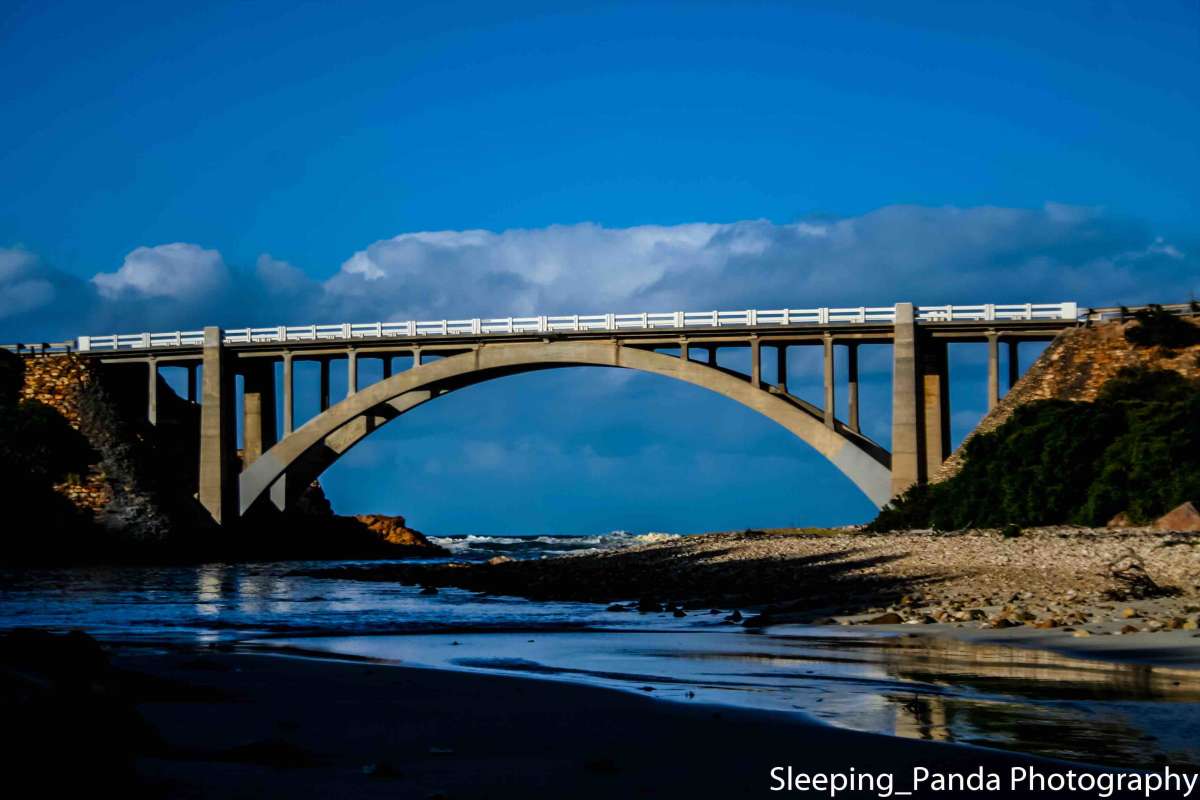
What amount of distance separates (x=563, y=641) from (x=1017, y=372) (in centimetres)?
3787

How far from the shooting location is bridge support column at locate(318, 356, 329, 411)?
Result: 2517 inches

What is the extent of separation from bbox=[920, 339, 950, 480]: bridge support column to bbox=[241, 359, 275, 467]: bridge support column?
112 feet

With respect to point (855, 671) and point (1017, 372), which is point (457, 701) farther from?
point (1017, 372)

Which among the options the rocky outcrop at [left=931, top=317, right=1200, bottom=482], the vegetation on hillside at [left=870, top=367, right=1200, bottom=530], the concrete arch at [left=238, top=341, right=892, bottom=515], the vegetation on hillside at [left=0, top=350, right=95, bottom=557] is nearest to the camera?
the vegetation on hillside at [left=870, top=367, right=1200, bottom=530]

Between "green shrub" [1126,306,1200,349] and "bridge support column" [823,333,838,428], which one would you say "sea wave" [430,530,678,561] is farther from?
"green shrub" [1126,306,1200,349]

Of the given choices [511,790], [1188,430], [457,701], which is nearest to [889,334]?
[1188,430]

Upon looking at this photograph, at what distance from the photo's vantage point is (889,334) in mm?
52094

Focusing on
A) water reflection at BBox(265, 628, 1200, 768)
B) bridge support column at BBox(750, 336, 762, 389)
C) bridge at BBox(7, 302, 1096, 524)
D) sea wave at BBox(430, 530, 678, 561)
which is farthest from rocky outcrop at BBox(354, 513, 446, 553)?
water reflection at BBox(265, 628, 1200, 768)

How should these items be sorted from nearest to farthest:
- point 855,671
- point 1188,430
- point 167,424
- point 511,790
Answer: point 511,790, point 855,671, point 1188,430, point 167,424

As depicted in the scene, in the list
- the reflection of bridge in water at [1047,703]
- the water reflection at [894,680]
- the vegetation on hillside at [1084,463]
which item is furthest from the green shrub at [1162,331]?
the reflection of bridge in water at [1047,703]

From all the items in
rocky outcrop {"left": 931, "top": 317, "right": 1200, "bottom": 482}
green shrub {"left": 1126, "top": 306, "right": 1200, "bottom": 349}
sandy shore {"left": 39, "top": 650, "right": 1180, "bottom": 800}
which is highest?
green shrub {"left": 1126, "top": 306, "right": 1200, "bottom": 349}

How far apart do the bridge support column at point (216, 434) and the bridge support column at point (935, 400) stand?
34.7m

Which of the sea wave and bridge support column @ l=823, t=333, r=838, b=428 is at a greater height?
bridge support column @ l=823, t=333, r=838, b=428

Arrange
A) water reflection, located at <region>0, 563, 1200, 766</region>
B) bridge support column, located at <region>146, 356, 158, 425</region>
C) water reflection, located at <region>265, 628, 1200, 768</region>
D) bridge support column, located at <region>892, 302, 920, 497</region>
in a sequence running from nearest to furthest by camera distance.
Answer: water reflection, located at <region>265, 628, 1200, 768</region>, water reflection, located at <region>0, 563, 1200, 766</region>, bridge support column, located at <region>892, 302, 920, 497</region>, bridge support column, located at <region>146, 356, 158, 425</region>
